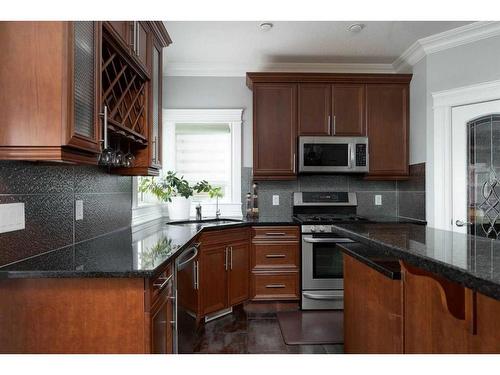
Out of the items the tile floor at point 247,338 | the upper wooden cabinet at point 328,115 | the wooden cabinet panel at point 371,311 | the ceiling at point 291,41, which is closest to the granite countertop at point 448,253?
the wooden cabinet panel at point 371,311

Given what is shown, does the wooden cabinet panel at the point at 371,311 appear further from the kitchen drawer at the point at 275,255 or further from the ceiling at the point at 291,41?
the ceiling at the point at 291,41

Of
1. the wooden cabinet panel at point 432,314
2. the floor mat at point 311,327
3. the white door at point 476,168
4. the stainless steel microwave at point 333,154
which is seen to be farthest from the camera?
the stainless steel microwave at point 333,154

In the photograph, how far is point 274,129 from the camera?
3.58 metres

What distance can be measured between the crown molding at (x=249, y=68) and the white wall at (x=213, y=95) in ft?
0.18

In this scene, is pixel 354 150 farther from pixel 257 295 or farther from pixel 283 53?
pixel 257 295

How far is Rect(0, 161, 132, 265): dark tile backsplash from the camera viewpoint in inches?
56.3

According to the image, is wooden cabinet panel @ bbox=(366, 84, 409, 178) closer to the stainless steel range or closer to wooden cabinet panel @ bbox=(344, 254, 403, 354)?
the stainless steel range

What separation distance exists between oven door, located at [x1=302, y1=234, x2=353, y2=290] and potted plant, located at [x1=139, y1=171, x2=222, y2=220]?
1.22 m

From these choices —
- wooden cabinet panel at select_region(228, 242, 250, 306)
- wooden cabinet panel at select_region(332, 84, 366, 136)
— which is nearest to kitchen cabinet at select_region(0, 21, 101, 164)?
wooden cabinet panel at select_region(228, 242, 250, 306)

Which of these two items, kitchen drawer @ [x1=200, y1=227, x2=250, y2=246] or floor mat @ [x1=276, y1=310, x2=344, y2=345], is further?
kitchen drawer @ [x1=200, y1=227, x2=250, y2=246]

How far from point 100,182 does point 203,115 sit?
70.9 inches

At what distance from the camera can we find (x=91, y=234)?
2.13 meters

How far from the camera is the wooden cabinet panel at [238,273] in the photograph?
3.17 meters

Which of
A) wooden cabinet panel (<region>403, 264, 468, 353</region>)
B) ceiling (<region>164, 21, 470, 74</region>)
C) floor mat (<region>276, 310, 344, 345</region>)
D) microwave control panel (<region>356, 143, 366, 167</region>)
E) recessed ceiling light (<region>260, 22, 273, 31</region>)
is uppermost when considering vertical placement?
ceiling (<region>164, 21, 470, 74</region>)
